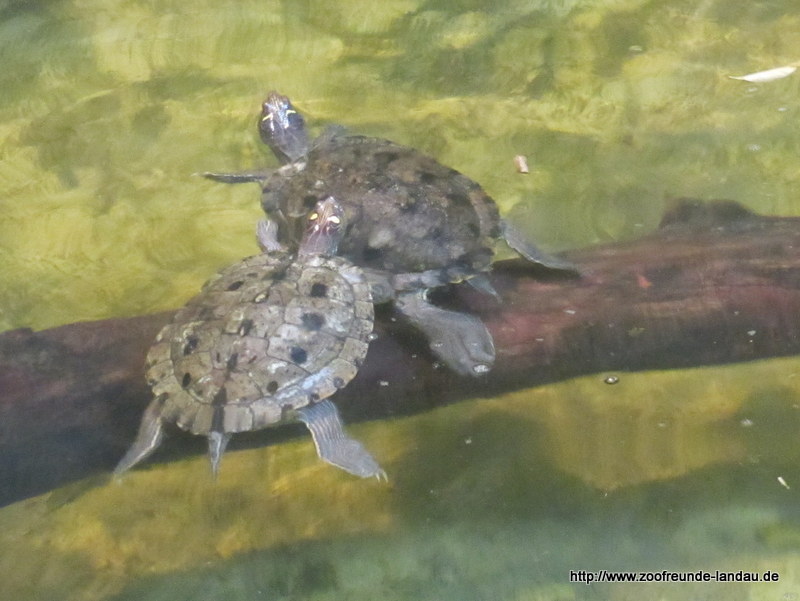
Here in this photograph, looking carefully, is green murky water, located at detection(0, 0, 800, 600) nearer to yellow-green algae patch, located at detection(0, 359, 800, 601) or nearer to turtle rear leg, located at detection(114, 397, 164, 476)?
yellow-green algae patch, located at detection(0, 359, 800, 601)

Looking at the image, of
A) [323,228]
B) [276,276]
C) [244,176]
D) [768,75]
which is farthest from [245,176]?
[768,75]

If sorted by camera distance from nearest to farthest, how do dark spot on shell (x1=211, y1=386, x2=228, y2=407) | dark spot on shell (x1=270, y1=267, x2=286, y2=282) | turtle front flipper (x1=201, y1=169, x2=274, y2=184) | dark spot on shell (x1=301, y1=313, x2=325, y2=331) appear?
1. dark spot on shell (x1=211, y1=386, x2=228, y2=407)
2. dark spot on shell (x1=301, y1=313, x2=325, y2=331)
3. dark spot on shell (x1=270, y1=267, x2=286, y2=282)
4. turtle front flipper (x1=201, y1=169, x2=274, y2=184)

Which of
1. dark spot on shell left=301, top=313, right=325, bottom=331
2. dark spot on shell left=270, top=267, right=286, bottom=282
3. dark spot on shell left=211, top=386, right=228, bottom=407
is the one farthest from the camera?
dark spot on shell left=270, top=267, right=286, bottom=282

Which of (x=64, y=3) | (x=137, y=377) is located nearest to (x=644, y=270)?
(x=137, y=377)

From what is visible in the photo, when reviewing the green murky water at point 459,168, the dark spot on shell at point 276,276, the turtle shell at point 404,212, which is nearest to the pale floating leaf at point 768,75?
the green murky water at point 459,168

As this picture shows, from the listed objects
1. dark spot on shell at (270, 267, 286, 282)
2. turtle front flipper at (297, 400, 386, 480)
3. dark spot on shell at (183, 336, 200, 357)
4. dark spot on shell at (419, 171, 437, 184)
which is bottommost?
turtle front flipper at (297, 400, 386, 480)

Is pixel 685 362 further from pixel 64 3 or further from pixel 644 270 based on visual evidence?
Answer: pixel 64 3

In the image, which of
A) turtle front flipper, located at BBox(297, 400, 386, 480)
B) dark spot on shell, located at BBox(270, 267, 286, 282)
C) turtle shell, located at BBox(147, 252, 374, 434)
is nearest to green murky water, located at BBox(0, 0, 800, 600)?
turtle front flipper, located at BBox(297, 400, 386, 480)

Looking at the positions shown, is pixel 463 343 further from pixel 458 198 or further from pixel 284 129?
pixel 284 129
